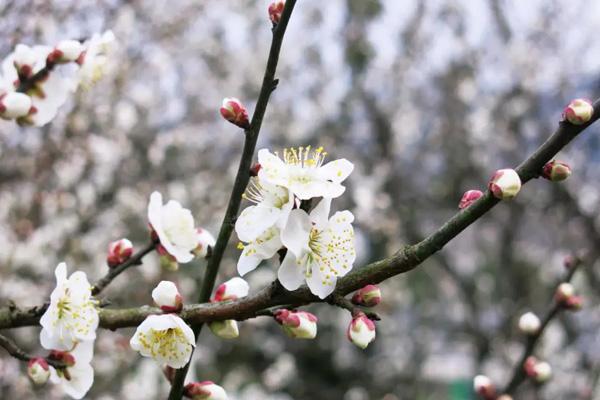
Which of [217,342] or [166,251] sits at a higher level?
[217,342]

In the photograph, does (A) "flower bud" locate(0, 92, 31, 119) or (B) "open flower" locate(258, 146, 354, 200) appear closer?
(B) "open flower" locate(258, 146, 354, 200)

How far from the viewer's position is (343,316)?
6.69 meters

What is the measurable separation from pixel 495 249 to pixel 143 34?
4.83 m

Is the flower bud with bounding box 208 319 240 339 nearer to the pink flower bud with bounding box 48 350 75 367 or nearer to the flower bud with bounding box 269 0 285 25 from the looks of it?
the pink flower bud with bounding box 48 350 75 367

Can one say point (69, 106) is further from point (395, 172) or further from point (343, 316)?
point (343, 316)

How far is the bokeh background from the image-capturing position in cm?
467

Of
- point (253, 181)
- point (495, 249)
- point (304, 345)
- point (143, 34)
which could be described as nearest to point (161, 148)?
point (143, 34)

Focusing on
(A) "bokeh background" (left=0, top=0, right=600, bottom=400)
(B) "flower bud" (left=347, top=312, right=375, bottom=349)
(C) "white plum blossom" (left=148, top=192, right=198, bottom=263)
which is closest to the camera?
(B) "flower bud" (left=347, top=312, right=375, bottom=349)

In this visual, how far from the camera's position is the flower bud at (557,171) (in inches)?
34.5

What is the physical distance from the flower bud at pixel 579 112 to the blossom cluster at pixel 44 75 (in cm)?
117

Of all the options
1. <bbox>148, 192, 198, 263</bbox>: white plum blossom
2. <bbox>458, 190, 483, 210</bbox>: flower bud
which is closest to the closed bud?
<bbox>148, 192, 198, 263</bbox>: white plum blossom

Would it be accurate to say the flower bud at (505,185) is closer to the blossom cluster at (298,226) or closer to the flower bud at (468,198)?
the flower bud at (468,198)

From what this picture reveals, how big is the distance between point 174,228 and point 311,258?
0.51m

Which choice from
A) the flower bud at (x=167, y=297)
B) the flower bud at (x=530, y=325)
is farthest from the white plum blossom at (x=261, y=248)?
the flower bud at (x=530, y=325)
